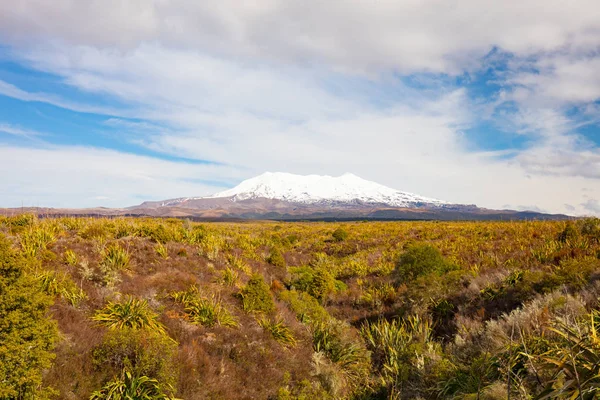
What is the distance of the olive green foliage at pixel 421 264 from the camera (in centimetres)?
1278

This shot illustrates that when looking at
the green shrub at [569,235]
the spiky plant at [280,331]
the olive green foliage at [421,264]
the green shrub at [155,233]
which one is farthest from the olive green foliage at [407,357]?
the green shrub at [155,233]

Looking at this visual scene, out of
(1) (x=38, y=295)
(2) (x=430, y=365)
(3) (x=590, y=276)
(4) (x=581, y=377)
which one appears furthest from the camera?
(3) (x=590, y=276)

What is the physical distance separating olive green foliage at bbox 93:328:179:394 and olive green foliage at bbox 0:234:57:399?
1023mm

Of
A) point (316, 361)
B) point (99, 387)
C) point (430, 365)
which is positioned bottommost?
point (316, 361)

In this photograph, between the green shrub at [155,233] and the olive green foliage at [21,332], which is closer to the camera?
the olive green foliage at [21,332]

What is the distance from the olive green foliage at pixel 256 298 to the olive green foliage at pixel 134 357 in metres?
3.85

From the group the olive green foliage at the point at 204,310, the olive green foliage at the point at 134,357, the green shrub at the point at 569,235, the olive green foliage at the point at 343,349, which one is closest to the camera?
the olive green foliage at the point at 134,357

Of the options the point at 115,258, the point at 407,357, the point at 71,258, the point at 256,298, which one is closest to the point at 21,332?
the point at 71,258

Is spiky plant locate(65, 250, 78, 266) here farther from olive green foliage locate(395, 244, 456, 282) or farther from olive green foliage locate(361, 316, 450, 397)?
olive green foliage locate(395, 244, 456, 282)

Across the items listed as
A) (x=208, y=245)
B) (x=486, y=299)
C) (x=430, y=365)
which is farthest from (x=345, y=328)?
(x=208, y=245)

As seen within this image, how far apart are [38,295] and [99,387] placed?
196 centimetres

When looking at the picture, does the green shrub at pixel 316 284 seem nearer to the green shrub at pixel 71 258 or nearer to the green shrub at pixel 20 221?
the green shrub at pixel 71 258

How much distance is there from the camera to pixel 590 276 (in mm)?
7906

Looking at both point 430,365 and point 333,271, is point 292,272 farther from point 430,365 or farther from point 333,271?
point 430,365
